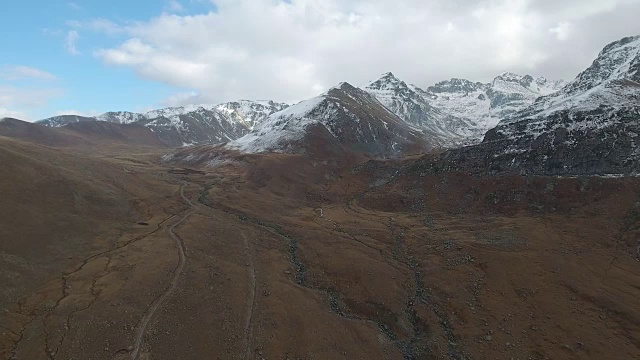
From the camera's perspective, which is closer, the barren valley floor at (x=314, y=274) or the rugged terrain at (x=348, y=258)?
the barren valley floor at (x=314, y=274)

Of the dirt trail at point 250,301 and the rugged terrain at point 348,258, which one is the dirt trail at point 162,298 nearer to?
the rugged terrain at point 348,258

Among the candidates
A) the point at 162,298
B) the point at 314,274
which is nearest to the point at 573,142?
the point at 314,274

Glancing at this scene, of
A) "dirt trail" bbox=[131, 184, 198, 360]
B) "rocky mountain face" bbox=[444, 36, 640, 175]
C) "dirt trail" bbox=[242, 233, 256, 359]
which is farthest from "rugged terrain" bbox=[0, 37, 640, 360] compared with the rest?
"rocky mountain face" bbox=[444, 36, 640, 175]

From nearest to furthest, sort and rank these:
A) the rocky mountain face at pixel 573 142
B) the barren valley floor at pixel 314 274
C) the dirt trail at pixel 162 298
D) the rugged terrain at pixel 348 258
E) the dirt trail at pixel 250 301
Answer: the dirt trail at pixel 162 298 → the dirt trail at pixel 250 301 → the barren valley floor at pixel 314 274 → the rugged terrain at pixel 348 258 → the rocky mountain face at pixel 573 142

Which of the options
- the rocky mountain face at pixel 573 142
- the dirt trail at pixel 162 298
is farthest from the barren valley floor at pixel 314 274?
the rocky mountain face at pixel 573 142

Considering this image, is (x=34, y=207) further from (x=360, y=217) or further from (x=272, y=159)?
(x=272, y=159)

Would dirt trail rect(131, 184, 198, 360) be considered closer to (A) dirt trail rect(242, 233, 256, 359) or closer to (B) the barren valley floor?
(B) the barren valley floor

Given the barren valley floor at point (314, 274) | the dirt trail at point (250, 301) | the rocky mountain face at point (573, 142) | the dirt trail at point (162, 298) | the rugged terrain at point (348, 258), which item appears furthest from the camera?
the rocky mountain face at point (573, 142)

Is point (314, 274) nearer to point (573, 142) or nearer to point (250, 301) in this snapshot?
point (250, 301)
